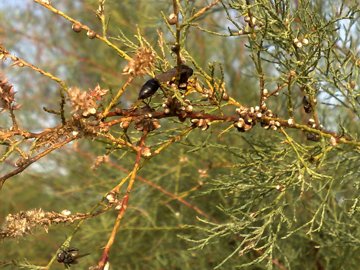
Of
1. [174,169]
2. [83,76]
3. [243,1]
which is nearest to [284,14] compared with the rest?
[243,1]

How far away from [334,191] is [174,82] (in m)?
0.94

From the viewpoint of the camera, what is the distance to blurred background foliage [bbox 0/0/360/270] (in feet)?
4.10

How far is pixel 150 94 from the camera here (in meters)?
0.99

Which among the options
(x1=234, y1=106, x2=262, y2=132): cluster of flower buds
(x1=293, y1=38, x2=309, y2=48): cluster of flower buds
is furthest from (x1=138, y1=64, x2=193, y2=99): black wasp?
(x1=293, y1=38, x2=309, y2=48): cluster of flower buds

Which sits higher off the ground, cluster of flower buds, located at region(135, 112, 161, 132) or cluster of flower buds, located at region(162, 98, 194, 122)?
cluster of flower buds, located at region(162, 98, 194, 122)

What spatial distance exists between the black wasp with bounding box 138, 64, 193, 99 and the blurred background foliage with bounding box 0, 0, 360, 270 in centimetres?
5

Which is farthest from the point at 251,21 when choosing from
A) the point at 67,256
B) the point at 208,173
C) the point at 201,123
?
the point at 208,173

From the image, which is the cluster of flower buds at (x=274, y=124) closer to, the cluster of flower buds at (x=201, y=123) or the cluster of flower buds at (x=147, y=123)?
the cluster of flower buds at (x=201, y=123)

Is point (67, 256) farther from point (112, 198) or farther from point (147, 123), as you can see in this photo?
point (147, 123)

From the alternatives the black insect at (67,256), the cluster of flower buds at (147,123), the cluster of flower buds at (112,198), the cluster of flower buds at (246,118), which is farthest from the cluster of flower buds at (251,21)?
the black insect at (67,256)

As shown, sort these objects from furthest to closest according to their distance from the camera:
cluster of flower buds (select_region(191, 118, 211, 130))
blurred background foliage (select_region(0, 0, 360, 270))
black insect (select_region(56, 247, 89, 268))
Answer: blurred background foliage (select_region(0, 0, 360, 270)) < cluster of flower buds (select_region(191, 118, 211, 130)) < black insect (select_region(56, 247, 89, 268))

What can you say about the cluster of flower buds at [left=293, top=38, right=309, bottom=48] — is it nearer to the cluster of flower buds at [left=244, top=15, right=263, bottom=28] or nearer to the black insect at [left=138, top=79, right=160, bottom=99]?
the cluster of flower buds at [left=244, top=15, right=263, bottom=28]

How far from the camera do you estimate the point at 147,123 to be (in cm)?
101

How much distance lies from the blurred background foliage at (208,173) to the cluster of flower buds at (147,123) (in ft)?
0.24
